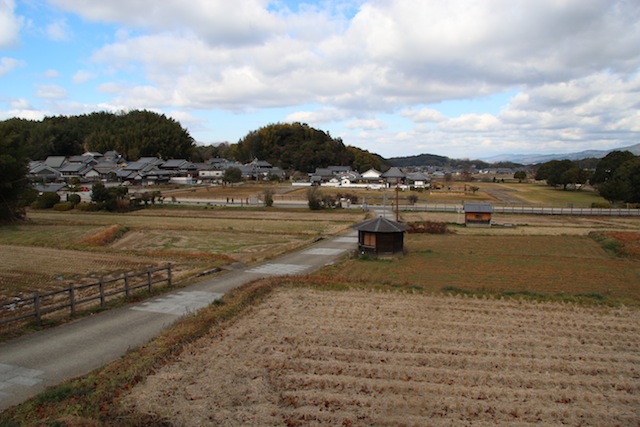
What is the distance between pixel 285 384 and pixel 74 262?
16.1 meters

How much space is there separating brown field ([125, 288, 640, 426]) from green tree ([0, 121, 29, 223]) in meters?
31.8

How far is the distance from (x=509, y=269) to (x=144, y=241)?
2113 centimetres

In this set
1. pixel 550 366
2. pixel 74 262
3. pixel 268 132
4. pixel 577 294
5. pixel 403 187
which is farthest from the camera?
pixel 268 132

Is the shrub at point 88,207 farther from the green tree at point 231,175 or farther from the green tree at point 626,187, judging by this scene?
the green tree at point 626,187

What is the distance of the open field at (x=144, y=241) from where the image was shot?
1819cm

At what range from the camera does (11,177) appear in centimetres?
3475

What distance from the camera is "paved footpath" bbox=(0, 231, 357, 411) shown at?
25.5 feet

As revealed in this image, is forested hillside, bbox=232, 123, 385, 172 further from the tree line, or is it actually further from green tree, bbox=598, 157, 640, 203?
green tree, bbox=598, 157, 640, 203

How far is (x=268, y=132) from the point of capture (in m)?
122

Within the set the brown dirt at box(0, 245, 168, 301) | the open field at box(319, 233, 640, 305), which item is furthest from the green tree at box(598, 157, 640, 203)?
the brown dirt at box(0, 245, 168, 301)

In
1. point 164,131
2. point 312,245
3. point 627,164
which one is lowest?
point 312,245

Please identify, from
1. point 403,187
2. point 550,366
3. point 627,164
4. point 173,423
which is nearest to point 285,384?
point 173,423

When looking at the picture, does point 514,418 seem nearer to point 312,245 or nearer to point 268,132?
point 312,245

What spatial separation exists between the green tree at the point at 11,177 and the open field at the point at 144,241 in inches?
76.4
